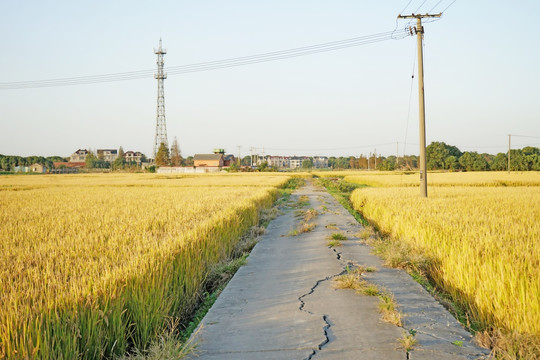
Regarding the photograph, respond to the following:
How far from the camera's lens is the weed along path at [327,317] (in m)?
3.50

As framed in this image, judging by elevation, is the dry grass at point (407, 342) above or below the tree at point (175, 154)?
below

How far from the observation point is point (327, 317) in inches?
171

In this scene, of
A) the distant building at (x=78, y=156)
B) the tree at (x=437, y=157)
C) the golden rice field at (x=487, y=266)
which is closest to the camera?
the golden rice field at (x=487, y=266)

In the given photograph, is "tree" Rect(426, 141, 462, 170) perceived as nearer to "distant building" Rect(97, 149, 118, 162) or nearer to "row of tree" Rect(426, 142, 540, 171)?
"row of tree" Rect(426, 142, 540, 171)

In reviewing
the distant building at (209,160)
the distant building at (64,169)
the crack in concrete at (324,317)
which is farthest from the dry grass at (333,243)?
the distant building at (209,160)

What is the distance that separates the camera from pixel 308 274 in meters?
6.38

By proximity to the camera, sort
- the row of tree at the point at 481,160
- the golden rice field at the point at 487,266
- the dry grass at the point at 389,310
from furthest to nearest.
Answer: the row of tree at the point at 481,160, the dry grass at the point at 389,310, the golden rice field at the point at 487,266

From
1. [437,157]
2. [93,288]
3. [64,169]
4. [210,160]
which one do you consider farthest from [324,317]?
[64,169]

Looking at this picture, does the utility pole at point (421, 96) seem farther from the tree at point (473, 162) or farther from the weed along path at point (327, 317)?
the tree at point (473, 162)

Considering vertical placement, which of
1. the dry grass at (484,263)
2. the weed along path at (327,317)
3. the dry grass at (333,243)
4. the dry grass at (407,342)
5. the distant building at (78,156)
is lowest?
the dry grass at (333,243)

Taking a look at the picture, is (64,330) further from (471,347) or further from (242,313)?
(471,347)

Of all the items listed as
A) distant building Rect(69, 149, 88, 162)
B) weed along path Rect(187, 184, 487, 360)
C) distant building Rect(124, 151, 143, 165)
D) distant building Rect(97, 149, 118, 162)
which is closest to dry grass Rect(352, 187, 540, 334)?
weed along path Rect(187, 184, 487, 360)

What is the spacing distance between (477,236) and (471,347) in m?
3.76

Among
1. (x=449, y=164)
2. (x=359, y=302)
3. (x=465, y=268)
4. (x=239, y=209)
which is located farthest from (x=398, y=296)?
(x=449, y=164)
